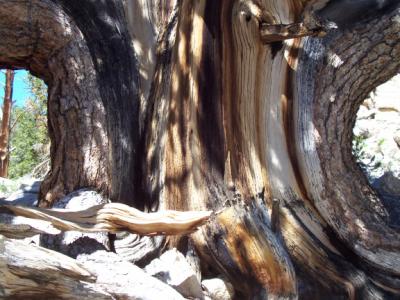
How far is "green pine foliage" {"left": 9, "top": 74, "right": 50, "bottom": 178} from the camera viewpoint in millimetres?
14188

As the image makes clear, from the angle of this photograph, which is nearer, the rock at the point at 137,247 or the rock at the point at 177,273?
the rock at the point at 177,273

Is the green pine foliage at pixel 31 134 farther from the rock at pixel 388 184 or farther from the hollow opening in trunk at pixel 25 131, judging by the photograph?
the rock at pixel 388 184

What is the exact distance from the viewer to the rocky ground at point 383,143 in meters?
5.02

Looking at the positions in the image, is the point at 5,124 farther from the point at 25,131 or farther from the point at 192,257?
the point at 192,257

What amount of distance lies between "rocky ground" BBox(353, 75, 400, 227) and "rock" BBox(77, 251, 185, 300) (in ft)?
6.51

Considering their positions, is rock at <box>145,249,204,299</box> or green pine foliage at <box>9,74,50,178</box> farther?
green pine foliage at <box>9,74,50,178</box>

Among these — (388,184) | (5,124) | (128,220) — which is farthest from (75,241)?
(5,124)

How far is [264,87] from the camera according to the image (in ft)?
12.2

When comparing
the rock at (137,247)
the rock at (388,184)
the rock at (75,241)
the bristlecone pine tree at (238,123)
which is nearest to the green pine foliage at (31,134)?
the rock at (388,184)

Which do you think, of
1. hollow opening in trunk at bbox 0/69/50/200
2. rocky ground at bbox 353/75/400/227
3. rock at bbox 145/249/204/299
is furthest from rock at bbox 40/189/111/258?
hollow opening in trunk at bbox 0/69/50/200

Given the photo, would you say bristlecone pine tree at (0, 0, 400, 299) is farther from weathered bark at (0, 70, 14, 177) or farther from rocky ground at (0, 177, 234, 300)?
weathered bark at (0, 70, 14, 177)

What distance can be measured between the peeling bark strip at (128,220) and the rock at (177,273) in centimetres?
25

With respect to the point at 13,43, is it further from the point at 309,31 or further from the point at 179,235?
the point at 309,31

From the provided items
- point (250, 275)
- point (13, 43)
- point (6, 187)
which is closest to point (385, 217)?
point (250, 275)
